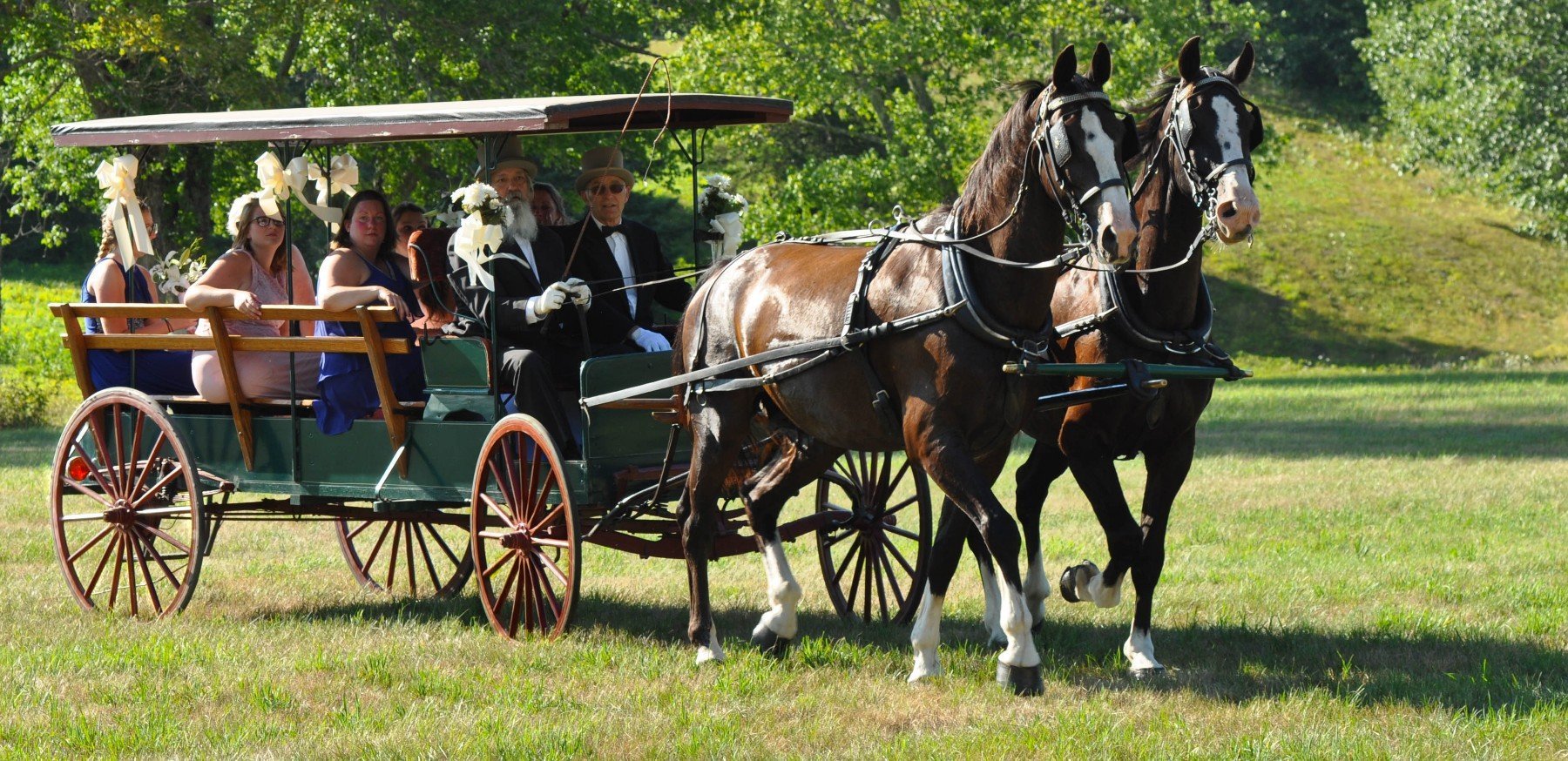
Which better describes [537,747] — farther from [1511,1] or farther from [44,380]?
[1511,1]

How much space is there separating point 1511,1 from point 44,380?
23667mm

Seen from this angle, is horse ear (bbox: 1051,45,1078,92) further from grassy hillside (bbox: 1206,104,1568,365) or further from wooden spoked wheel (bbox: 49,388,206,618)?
grassy hillside (bbox: 1206,104,1568,365)

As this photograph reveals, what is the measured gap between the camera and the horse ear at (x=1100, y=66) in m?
5.88

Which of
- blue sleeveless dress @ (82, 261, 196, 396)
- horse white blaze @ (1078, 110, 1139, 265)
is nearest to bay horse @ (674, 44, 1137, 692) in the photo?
horse white blaze @ (1078, 110, 1139, 265)

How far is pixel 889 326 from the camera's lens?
21.0ft

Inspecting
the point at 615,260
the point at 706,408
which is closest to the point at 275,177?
the point at 615,260

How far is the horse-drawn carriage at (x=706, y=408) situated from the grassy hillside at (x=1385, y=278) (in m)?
22.7

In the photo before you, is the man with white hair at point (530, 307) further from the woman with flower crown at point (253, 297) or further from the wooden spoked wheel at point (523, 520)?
the woman with flower crown at point (253, 297)

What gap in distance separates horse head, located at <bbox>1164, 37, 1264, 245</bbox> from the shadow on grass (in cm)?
175

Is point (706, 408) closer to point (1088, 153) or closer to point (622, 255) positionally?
point (622, 255)

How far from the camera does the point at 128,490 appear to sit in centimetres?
847

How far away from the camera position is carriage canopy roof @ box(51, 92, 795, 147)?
283 inches

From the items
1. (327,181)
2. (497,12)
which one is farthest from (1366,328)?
(327,181)

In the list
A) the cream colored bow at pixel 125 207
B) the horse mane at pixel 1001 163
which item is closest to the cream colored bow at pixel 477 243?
the horse mane at pixel 1001 163
